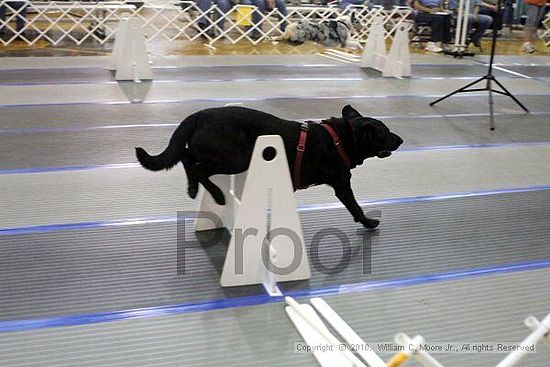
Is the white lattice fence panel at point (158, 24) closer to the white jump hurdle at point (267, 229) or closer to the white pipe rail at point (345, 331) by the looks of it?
the white jump hurdle at point (267, 229)

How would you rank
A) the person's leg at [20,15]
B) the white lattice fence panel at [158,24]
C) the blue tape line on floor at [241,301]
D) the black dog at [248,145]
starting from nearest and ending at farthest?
the blue tape line on floor at [241,301] → the black dog at [248,145] → the person's leg at [20,15] → the white lattice fence panel at [158,24]

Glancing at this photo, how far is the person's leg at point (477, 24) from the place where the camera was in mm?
9383

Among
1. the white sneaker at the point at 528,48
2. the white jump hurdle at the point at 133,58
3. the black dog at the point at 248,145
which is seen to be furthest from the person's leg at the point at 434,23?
the black dog at the point at 248,145

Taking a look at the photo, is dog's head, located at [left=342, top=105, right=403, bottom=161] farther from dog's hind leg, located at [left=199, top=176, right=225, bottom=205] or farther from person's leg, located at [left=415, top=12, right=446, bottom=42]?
person's leg, located at [left=415, top=12, right=446, bottom=42]

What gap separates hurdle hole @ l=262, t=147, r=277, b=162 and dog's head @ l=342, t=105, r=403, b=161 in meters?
0.51

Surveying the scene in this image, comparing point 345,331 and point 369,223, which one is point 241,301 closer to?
point 345,331

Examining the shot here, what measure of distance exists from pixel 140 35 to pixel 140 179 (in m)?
3.13

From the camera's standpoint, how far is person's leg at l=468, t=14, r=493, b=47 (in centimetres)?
938

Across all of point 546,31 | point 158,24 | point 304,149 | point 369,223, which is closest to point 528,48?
point 546,31

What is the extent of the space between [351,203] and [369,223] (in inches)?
8.1

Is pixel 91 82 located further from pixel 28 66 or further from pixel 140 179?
pixel 140 179

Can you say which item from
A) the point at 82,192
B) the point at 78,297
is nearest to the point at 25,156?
the point at 82,192

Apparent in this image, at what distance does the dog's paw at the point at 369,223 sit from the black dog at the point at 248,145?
255 mm

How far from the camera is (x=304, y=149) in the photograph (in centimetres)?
262
